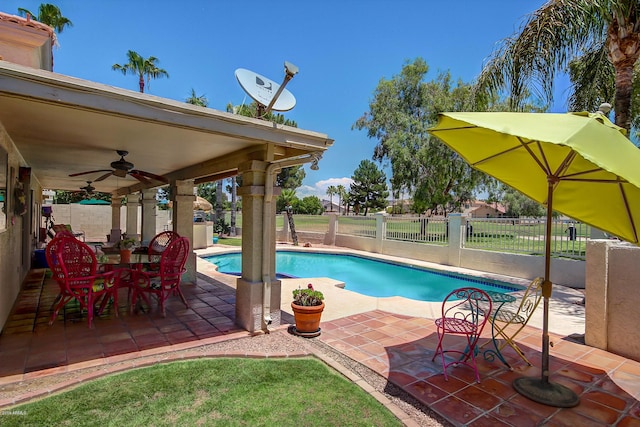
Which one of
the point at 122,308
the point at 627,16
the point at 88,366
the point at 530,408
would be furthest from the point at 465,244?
the point at 88,366

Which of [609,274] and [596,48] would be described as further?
[596,48]

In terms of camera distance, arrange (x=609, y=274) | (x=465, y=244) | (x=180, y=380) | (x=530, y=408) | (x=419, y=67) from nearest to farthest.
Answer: (x=530, y=408)
(x=180, y=380)
(x=609, y=274)
(x=465, y=244)
(x=419, y=67)

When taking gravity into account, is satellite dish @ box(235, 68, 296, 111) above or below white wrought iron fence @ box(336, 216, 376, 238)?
above

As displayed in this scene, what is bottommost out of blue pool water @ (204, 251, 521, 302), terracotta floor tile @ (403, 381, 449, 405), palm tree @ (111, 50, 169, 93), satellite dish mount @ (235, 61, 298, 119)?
blue pool water @ (204, 251, 521, 302)

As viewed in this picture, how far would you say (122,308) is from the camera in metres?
5.82

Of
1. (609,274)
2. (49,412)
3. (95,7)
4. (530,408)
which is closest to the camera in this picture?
(49,412)

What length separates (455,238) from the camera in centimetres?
1241

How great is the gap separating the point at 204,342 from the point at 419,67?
20.6m

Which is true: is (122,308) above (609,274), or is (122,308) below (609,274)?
below

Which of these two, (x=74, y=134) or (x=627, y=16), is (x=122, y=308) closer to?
(x=74, y=134)

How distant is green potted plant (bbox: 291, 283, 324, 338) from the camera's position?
15.5ft

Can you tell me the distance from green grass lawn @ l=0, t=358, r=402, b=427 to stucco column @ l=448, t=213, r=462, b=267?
9.87m

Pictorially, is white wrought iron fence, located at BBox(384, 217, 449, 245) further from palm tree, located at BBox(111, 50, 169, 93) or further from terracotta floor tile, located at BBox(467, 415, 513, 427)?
palm tree, located at BBox(111, 50, 169, 93)

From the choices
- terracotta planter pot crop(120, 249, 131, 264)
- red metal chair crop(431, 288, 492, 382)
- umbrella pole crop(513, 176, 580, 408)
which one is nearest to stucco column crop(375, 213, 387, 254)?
red metal chair crop(431, 288, 492, 382)
